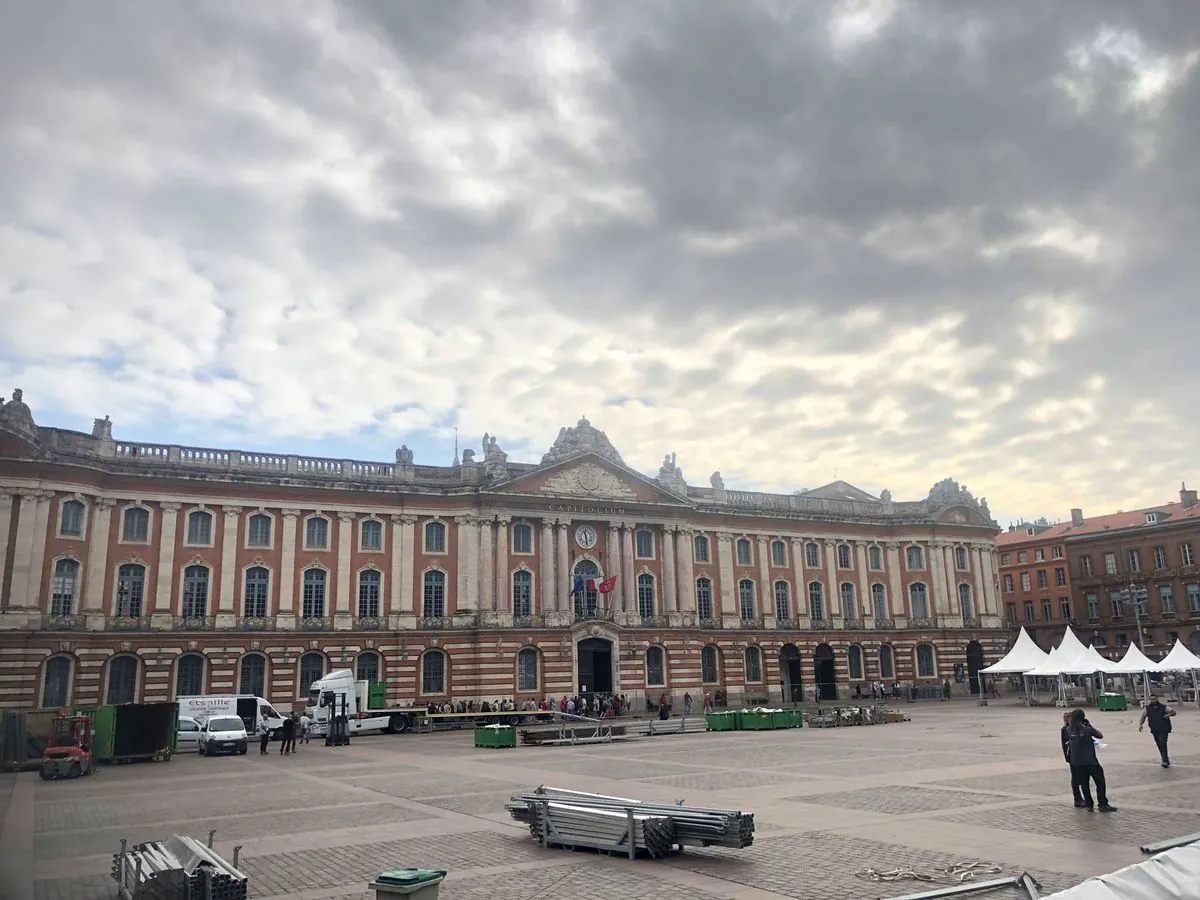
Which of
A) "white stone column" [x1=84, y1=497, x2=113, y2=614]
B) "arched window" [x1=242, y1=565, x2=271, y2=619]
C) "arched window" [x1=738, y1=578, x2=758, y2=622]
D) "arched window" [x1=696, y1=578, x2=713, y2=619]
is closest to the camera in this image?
"white stone column" [x1=84, y1=497, x2=113, y2=614]

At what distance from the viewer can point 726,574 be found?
6481 centimetres

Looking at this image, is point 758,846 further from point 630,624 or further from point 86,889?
point 630,624

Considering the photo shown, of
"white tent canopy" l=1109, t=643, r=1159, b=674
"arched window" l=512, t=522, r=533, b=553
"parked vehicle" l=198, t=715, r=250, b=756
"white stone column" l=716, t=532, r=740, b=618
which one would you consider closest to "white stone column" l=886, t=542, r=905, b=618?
"white stone column" l=716, t=532, r=740, b=618

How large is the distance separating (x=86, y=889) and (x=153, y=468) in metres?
40.4

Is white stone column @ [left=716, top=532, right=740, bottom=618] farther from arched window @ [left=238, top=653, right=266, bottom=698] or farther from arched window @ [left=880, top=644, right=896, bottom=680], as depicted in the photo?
arched window @ [left=238, top=653, right=266, bottom=698]

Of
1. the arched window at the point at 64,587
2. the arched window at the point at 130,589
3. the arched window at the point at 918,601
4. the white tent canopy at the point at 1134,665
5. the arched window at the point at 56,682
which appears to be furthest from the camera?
the arched window at the point at 918,601

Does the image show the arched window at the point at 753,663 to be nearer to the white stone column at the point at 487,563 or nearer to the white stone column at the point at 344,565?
the white stone column at the point at 487,563

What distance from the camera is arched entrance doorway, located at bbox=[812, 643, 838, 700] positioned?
6669 cm

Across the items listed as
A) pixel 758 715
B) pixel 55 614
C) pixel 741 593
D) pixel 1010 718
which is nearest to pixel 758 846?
pixel 758 715

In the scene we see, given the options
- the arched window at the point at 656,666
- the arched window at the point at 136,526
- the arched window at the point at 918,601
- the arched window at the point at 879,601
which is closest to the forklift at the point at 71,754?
the arched window at the point at 136,526

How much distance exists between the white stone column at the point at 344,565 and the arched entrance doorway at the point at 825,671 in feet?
104

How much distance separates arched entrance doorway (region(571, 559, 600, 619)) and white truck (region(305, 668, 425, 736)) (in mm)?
12799

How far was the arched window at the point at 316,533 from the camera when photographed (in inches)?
2080

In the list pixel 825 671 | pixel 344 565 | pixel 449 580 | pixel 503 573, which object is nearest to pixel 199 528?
pixel 344 565
